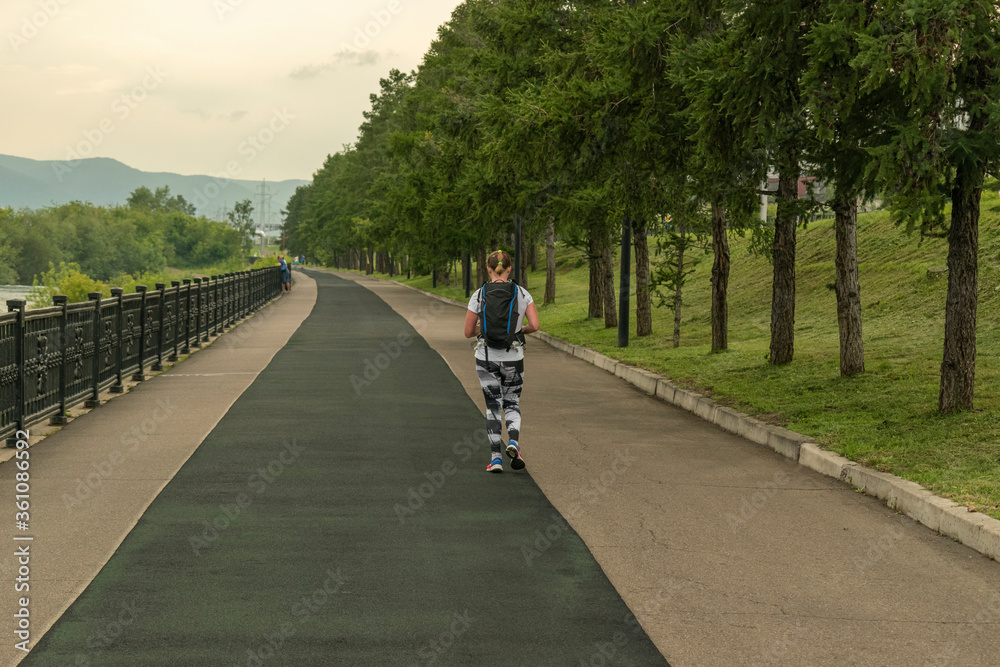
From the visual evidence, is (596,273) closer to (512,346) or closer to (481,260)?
(512,346)

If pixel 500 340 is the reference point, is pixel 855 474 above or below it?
below

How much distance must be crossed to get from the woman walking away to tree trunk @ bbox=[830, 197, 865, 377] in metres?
6.22

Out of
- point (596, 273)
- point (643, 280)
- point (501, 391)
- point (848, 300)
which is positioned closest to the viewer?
point (501, 391)

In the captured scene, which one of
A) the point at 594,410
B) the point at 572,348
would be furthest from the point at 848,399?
the point at 572,348

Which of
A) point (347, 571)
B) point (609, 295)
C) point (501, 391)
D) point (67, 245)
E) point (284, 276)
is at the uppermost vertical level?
point (67, 245)

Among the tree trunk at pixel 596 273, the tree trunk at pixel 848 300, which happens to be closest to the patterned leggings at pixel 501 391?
the tree trunk at pixel 848 300

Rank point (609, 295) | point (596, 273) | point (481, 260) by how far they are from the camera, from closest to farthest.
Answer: point (609, 295) → point (596, 273) → point (481, 260)

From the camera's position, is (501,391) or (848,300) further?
(848,300)

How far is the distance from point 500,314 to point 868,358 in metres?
8.57

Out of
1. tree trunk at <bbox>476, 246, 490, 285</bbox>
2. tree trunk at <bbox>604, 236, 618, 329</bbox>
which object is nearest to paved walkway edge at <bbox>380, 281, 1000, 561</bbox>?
tree trunk at <bbox>604, 236, 618, 329</bbox>

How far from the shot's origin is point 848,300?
46.7 ft

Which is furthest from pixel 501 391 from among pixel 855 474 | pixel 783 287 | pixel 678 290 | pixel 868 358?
pixel 678 290

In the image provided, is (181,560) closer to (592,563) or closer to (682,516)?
(592,563)

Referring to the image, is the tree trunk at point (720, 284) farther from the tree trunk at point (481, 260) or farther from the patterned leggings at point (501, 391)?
the tree trunk at point (481, 260)
